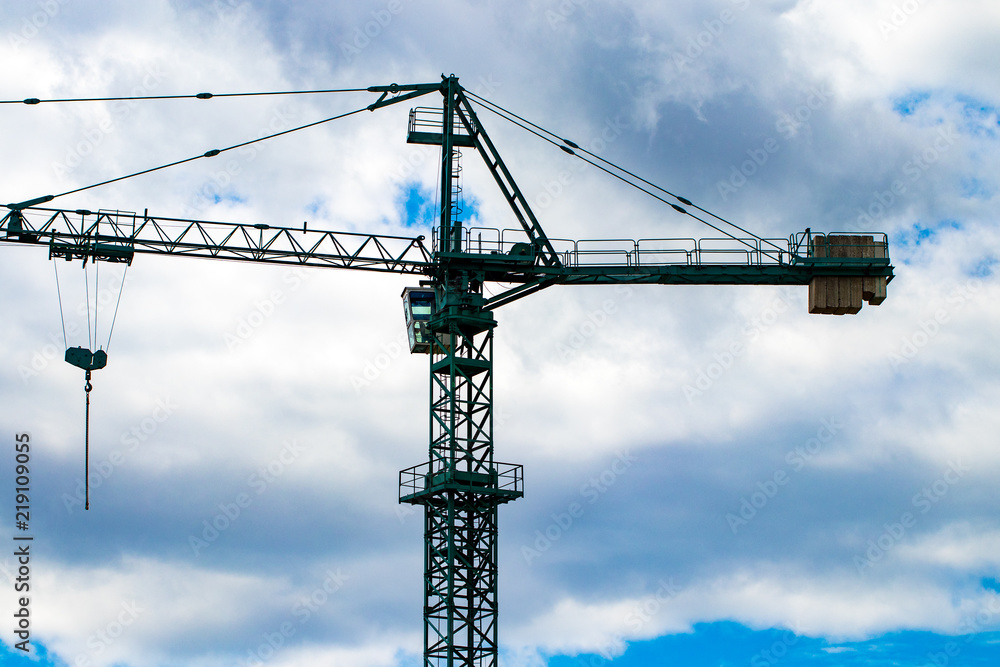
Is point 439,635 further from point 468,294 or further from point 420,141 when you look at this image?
point 420,141

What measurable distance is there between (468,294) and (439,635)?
61.6 ft

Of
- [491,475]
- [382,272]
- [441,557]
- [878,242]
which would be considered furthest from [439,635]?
[878,242]

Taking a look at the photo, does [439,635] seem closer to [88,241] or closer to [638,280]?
[638,280]

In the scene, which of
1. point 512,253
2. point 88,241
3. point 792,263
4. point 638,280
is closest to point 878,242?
point 792,263

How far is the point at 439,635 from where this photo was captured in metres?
77.1

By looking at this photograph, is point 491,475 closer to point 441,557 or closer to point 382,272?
point 441,557

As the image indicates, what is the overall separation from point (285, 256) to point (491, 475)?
54.9 ft

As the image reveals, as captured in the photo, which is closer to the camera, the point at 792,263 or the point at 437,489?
the point at 437,489

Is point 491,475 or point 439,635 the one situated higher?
point 491,475

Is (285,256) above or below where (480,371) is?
above

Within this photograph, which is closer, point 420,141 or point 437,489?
point 437,489

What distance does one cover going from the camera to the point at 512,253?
271 feet

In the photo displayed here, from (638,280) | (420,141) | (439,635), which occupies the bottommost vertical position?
(439,635)

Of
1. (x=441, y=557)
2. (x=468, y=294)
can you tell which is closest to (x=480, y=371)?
(x=468, y=294)
